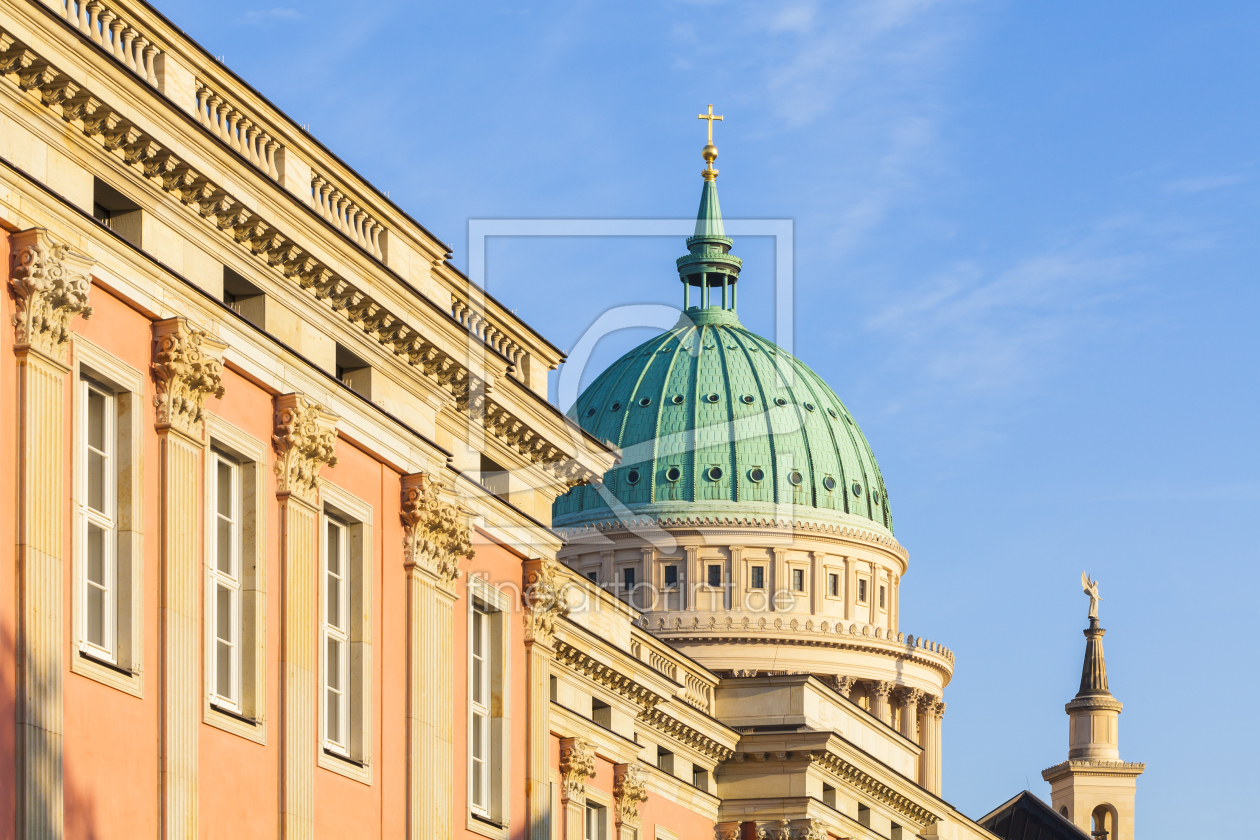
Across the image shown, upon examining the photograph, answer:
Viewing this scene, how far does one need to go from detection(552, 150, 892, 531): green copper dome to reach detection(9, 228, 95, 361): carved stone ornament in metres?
93.8

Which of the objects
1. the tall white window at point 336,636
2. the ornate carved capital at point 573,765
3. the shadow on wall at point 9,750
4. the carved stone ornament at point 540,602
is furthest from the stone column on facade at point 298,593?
the ornate carved capital at point 573,765

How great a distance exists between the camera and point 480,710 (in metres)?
37.0

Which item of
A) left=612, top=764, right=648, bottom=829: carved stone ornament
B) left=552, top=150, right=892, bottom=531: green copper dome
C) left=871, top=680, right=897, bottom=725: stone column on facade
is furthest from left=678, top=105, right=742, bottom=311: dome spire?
left=612, top=764, right=648, bottom=829: carved stone ornament

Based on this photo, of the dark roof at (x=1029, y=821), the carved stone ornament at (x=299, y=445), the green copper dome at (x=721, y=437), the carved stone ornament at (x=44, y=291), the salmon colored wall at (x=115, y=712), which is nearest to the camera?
the carved stone ornament at (x=44, y=291)

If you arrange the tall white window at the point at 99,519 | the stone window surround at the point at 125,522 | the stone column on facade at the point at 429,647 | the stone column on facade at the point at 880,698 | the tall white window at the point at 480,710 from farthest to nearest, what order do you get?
the stone column on facade at the point at 880,698
the tall white window at the point at 480,710
the stone column on facade at the point at 429,647
the tall white window at the point at 99,519
the stone window surround at the point at 125,522

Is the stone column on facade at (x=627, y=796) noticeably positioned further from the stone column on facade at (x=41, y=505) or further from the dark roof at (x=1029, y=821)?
the dark roof at (x=1029, y=821)

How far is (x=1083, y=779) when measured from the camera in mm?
130875

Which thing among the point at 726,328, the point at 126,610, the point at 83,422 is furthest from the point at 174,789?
the point at 726,328

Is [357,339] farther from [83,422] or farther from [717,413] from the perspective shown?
[717,413]

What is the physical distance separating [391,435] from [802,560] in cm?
8924

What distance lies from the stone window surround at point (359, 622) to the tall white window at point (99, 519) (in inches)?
192

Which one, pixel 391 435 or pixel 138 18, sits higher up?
pixel 138 18

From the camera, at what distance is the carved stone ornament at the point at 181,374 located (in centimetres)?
2752

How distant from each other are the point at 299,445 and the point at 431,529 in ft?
13.5
